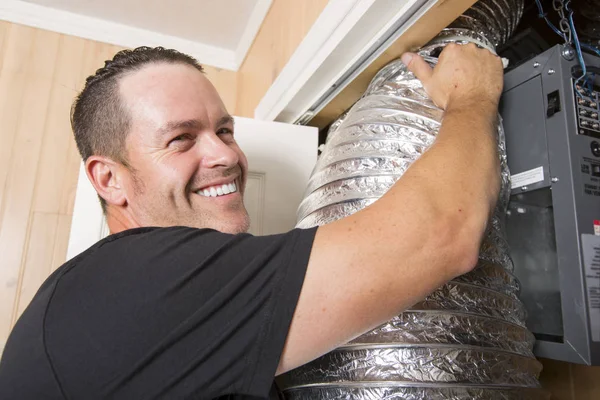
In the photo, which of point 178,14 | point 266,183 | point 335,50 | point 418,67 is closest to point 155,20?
point 178,14

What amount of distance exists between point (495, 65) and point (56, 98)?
1.93 m

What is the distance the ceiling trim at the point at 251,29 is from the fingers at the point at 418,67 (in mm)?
1149

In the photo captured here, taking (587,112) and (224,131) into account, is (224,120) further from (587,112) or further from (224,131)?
(587,112)

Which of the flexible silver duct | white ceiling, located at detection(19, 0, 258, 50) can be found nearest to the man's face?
the flexible silver duct

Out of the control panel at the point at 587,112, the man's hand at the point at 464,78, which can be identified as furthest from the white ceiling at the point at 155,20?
the control panel at the point at 587,112

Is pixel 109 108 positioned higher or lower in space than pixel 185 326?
higher

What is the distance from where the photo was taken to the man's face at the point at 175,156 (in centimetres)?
87

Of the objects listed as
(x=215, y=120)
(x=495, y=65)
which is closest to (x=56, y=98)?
(x=215, y=120)

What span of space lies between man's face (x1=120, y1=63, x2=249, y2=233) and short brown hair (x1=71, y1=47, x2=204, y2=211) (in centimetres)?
2

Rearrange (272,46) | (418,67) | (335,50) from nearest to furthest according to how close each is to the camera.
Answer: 1. (418,67)
2. (335,50)
3. (272,46)

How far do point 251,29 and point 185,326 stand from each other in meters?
1.82

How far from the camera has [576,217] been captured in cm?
71

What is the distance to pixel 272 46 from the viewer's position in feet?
5.83

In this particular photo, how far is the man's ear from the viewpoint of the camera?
0.92 m
